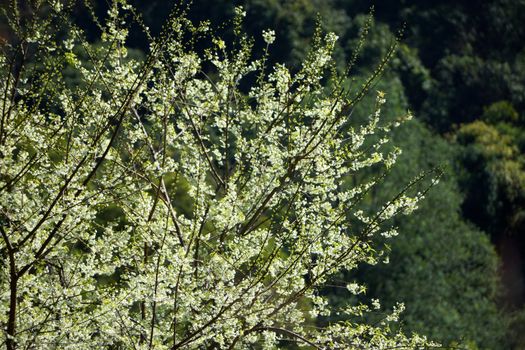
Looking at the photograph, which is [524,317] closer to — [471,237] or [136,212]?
[471,237]

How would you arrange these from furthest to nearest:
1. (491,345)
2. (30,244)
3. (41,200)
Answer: (491,345)
(41,200)
(30,244)

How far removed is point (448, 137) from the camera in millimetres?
39719

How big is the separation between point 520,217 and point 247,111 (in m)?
28.1

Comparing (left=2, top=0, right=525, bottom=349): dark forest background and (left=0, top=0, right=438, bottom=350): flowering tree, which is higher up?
(left=2, top=0, right=525, bottom=349): dark forest background

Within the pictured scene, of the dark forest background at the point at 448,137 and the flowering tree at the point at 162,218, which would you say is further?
the dark forest background at the point at 448,137

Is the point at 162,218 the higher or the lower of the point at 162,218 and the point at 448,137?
the lower

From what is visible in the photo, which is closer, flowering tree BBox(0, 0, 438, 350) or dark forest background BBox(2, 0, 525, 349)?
flowering tree BBox(0, 0, 438, 350)

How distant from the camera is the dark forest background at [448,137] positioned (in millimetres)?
25281

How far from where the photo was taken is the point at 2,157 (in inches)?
245

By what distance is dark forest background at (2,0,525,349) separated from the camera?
25281mm

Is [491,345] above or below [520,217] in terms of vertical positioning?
below

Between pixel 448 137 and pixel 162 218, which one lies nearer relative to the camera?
pixel 162 218

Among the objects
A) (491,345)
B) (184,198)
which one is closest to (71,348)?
(184,198)

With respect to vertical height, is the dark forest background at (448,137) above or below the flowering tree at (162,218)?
above
